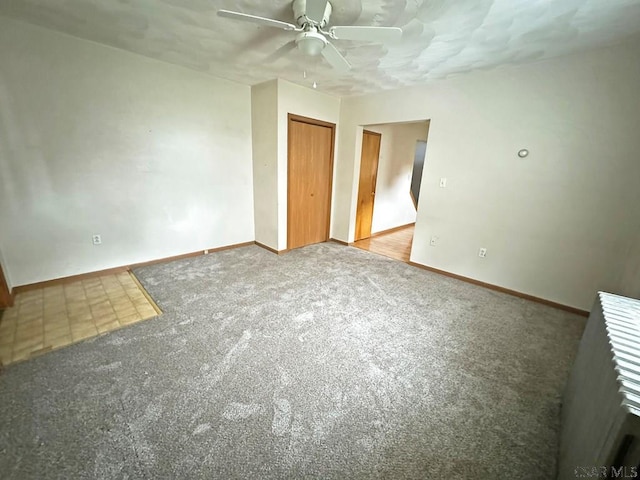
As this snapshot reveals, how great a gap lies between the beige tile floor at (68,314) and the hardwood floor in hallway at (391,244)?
3.30m

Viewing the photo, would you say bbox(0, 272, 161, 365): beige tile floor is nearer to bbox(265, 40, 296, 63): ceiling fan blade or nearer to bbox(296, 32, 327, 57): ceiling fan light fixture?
bbox(296, 32, 327, 57): ceiling fan light fixture

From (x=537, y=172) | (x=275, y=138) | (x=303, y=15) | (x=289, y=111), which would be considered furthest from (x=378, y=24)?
(x=537, y=172)

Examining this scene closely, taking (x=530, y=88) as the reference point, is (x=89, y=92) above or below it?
below

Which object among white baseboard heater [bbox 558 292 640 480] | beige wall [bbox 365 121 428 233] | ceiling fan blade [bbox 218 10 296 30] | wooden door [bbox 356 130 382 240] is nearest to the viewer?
white baseboard heater [bbox 558 292 640 480]

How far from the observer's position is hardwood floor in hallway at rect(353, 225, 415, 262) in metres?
4.24

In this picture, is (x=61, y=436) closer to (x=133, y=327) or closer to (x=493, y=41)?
(x=133, y=327)

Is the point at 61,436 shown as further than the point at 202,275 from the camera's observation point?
No

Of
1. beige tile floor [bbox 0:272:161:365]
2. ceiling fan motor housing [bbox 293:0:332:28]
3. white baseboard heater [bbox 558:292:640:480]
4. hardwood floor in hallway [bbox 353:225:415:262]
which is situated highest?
ceiling fan motor housing [bbox 293:0:332:28]

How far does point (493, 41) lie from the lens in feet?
7.02

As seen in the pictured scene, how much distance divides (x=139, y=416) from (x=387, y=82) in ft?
13.2

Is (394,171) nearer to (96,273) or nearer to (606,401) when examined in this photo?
(606,401)

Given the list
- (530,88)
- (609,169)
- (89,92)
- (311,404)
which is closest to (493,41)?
(530,88)

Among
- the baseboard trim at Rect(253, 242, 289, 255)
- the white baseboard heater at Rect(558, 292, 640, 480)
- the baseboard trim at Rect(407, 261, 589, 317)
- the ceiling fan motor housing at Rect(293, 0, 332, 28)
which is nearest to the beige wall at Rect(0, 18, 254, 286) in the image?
the baseboard trim at Rect(253, 242, 289, 255)

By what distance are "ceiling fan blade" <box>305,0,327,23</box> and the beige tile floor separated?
2693 millimetres
